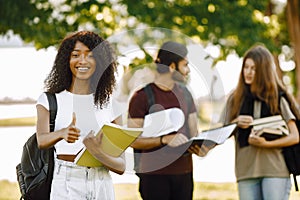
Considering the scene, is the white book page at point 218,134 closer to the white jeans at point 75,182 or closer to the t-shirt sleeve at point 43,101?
the white jeans at point 75,182

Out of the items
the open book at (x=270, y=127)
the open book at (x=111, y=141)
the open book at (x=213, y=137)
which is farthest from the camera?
the open book at (x=270, y=127)

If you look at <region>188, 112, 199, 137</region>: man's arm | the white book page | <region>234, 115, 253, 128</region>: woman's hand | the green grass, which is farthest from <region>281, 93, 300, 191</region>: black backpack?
the green grass

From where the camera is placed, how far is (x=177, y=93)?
5.63 metres

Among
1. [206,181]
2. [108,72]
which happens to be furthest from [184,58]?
[206,181]

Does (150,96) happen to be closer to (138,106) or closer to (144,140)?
(138,106)

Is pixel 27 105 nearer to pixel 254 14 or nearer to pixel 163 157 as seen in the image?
pixel 254 14

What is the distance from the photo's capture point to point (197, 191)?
1214 centimetres

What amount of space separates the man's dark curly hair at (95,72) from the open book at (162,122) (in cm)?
130

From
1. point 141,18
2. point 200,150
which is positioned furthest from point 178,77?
point 141,18

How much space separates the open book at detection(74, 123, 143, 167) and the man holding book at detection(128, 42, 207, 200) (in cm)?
150

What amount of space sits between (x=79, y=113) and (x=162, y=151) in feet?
5.30

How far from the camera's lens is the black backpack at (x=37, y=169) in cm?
396

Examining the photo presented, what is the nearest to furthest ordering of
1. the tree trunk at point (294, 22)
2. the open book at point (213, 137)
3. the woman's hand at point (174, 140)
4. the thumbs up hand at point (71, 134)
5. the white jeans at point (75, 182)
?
the thumbs up hand at point (71, 134)
the white jeans at point (75, 182)
the open book at point (213, 137)
the woman's hand at point (174, 140)
the tree trunk at point (294, 22)

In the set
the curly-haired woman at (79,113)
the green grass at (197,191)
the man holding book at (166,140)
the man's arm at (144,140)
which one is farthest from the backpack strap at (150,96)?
the green grass at (197,191)
